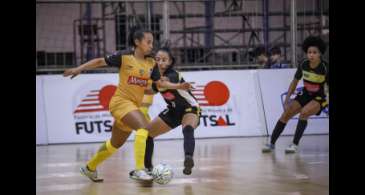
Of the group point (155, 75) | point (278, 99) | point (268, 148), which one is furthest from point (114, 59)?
point (278, 99)

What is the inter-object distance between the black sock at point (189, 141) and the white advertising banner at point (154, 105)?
21.7ft

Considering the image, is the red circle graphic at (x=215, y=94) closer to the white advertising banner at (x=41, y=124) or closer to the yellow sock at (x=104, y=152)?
the white advertising banner at (x=41, y=124)

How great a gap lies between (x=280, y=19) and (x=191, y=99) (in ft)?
31.3

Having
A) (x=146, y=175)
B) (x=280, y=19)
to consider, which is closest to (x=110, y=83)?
(x=280, y=19)

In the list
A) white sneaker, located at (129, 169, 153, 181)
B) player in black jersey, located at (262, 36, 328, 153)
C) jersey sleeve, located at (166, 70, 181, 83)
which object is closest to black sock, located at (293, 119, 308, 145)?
player in black jersey, located at (262, 36, 328, 153)

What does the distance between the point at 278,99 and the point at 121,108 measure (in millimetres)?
8023

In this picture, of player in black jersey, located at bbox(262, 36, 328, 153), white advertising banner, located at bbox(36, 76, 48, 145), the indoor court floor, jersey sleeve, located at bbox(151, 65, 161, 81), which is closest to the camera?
the indoor court floor

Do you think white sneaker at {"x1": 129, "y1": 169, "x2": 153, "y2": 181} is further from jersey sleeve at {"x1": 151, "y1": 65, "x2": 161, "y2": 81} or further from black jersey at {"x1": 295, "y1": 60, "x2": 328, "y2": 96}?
black jersey at {"x1": 295, "y1": 60, "x2": 328, "y2": 96}

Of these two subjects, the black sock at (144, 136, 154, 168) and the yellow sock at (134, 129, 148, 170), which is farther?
the black sock at (144, 136, 154, 168)

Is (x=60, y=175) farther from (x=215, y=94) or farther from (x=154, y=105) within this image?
(x=215, y=94)

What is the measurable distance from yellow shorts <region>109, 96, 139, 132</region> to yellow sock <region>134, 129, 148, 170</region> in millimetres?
294

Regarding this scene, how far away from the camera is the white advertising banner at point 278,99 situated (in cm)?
1547

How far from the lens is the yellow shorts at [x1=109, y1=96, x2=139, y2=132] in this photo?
8.08m
